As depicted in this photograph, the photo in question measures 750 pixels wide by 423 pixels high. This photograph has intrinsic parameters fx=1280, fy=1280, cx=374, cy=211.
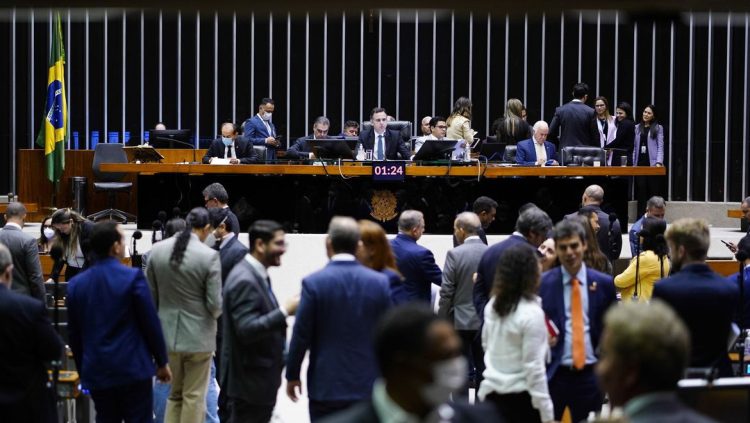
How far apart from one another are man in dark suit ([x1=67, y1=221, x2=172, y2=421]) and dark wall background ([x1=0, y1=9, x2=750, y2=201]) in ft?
38.5

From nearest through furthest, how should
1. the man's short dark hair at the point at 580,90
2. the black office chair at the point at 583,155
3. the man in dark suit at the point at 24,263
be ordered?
the man in dark suit at the point at 24,263 < the black office chair at the point at 583,155 < the man's short dark hair at the point at 580,90

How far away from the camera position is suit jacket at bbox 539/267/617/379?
5996 mm

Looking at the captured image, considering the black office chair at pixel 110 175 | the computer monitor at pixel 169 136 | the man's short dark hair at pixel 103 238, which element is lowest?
the man's short dark hair at pixel 103 238

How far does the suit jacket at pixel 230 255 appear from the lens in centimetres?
749

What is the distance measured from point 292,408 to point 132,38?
10.3 m

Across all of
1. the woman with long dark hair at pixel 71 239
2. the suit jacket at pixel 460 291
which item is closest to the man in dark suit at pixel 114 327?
the suit jacket at pixel 460 291

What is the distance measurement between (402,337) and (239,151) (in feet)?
37.0

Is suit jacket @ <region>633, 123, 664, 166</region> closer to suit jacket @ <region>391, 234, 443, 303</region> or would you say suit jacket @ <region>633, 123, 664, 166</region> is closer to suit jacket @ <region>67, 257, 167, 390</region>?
suit jacket @ <region>391, 234, 443, 303</region>

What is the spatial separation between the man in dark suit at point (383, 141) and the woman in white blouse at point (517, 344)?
7.89 m

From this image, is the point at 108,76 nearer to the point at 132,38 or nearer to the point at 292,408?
the point at 132,38

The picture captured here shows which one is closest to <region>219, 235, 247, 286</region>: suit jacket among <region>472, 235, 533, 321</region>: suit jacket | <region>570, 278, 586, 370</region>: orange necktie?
<region>472, 235, 533, 321</region>: suit jacket

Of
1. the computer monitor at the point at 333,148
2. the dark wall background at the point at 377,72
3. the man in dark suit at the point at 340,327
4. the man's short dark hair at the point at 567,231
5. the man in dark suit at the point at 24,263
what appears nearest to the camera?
the man in dark suit at the point at 340,327

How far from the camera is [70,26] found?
58.6 feet

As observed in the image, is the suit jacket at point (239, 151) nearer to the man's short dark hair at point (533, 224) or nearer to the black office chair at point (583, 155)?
the black office chair at point (583, 155)
